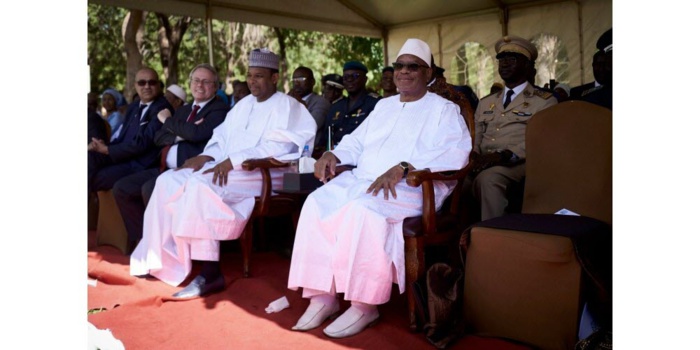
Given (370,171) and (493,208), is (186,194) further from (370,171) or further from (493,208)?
(493,208)

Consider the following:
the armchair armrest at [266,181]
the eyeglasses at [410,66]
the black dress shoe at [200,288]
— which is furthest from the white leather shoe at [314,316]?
the eyeglasses at [410,66]

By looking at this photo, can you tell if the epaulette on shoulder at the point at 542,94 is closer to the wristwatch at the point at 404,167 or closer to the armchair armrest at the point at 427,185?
the armchair armrest at the point at 427,185

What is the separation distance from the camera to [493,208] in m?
4.18

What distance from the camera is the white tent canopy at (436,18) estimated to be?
Result: 8578 mm

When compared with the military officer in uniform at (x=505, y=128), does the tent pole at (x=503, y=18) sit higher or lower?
higher

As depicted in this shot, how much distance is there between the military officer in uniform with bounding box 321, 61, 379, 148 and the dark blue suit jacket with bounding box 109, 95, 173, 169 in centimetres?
164

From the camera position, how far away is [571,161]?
3.49 m

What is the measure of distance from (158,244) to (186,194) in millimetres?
521

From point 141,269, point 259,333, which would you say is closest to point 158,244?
point 141,269

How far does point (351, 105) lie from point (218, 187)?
2.38 m

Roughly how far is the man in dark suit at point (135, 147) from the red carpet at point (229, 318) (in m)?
1.08

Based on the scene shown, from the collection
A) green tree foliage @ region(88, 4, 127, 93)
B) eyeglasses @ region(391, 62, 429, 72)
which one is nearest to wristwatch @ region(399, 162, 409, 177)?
eyeglasses @ region(391, 62, 429, 72)

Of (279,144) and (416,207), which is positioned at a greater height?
(279,144)

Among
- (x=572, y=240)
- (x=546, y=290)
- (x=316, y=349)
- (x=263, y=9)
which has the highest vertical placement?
(x=263, y=9)
